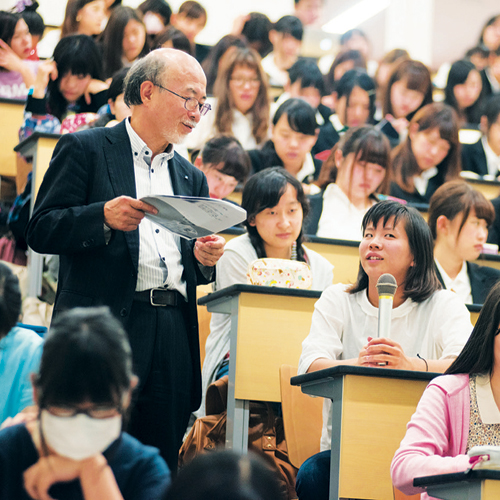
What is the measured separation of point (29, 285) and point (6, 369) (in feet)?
6.59

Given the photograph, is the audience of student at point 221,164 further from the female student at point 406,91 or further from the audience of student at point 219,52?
the female student at point 406,91

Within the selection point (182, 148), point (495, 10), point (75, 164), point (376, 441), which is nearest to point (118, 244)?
point (75, 164)

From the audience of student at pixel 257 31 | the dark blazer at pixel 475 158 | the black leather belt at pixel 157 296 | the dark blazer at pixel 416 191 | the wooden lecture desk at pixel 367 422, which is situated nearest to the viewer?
the wooden lecture desk at pixel 367 422

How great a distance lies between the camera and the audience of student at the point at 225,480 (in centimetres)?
69

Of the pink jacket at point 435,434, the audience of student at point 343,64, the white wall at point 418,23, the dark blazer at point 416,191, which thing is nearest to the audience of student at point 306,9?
the audience of student at point 343,64

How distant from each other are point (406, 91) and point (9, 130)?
2474 millimetres

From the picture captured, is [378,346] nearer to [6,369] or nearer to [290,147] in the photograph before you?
[6,369]

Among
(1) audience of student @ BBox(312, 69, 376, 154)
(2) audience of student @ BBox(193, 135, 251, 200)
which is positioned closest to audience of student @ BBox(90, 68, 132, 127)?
(2) audience of student @ BBox(193, 135, 251, 200)

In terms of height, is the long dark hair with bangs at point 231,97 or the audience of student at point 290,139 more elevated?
the long dark hair with bangs at point 231,97

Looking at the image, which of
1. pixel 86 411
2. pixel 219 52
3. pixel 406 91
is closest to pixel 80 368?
pixel 86 411

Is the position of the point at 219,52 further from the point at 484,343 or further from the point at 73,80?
the point at 484,343

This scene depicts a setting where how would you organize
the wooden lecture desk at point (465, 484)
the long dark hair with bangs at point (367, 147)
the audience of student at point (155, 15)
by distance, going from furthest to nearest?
1. the audience of student at point (155, 15)
2. the long dark hair with bangs at point (367, 147)
3. the wooden lecture desk at point (465, 484)

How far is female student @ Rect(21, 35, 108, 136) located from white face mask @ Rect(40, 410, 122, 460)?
331 centimetres

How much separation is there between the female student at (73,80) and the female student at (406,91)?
188 centimetres
